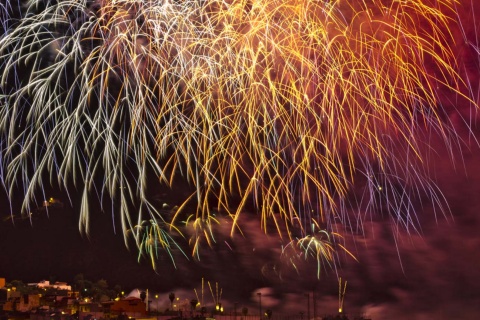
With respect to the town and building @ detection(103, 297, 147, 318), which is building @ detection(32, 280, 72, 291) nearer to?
the town

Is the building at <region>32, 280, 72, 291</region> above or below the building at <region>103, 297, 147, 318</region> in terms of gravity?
above

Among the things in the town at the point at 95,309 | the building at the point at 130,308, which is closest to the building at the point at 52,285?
the town at the point at 95,309

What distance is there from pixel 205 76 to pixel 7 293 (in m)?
25.1

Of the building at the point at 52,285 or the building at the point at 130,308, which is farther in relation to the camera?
the building at the point at 52,285

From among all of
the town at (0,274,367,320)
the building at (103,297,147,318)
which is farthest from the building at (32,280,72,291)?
the building at (103,297,147,318)

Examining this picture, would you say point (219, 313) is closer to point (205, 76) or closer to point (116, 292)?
point (116, 292)

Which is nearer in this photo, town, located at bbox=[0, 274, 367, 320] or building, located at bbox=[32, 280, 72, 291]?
town, located at bbox=[0, 274, 367, 320]

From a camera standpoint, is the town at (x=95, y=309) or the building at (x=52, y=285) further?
the building at (x=52, y=285)

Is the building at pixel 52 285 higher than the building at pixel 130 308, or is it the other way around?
the building at pixel 52 285

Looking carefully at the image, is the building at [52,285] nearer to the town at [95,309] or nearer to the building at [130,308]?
the town at [95,309]

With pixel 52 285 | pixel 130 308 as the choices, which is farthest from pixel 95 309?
pixel 52 285

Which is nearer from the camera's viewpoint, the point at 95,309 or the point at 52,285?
the point at 95,309

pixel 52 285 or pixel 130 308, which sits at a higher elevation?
pixel 52 285

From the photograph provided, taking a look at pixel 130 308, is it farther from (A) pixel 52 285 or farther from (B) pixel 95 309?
(A) pixel 52 285
